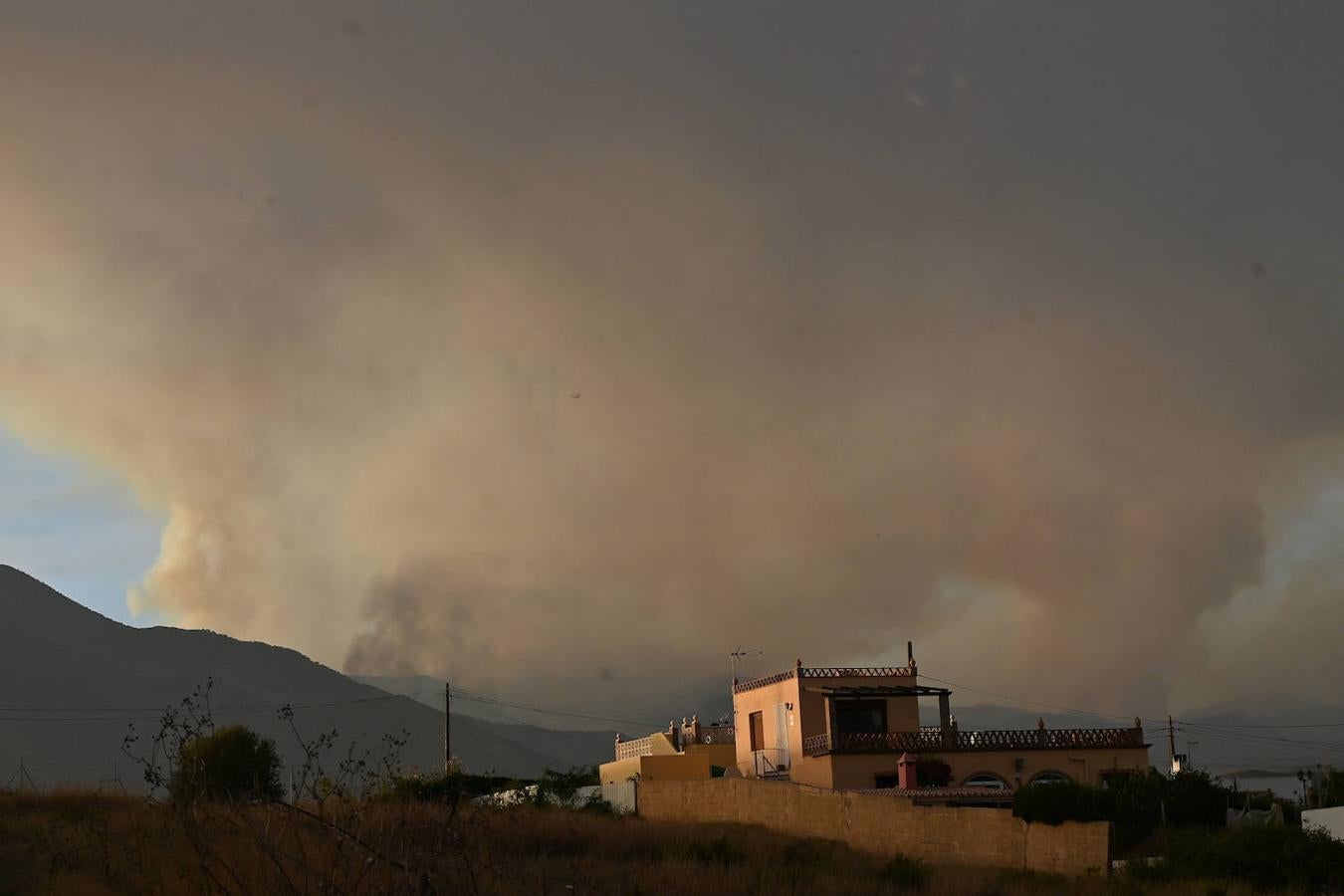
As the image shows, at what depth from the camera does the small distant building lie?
59.8m

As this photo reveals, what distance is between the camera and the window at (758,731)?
62781 millimetres

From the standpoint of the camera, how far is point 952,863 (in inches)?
1268

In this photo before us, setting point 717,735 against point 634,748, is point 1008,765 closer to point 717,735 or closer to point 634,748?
point 717,735

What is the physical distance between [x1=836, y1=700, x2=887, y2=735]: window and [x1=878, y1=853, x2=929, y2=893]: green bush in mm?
30268

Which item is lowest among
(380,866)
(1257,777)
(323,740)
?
(1257,777)

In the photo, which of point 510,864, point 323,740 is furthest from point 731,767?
point 323,740

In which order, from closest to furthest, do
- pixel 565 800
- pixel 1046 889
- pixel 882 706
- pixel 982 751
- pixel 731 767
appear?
1. pixel 1046 889
2. pixel 565 800
3. pixel 982 751
4. pixel 882 706
5. pixel 731 767

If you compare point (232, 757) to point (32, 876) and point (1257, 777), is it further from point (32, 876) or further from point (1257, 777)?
point (1257, 777)

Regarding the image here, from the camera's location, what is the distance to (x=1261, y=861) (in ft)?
97.1

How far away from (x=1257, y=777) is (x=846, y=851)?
123787 millimetres

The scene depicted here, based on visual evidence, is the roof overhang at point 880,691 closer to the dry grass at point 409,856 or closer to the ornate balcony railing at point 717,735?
the ornate balcony railing at point 717,735

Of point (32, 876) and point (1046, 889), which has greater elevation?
point (32, 876)

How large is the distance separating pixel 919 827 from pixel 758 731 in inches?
1169

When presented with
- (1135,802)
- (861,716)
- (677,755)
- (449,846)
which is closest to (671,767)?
(677,755)
